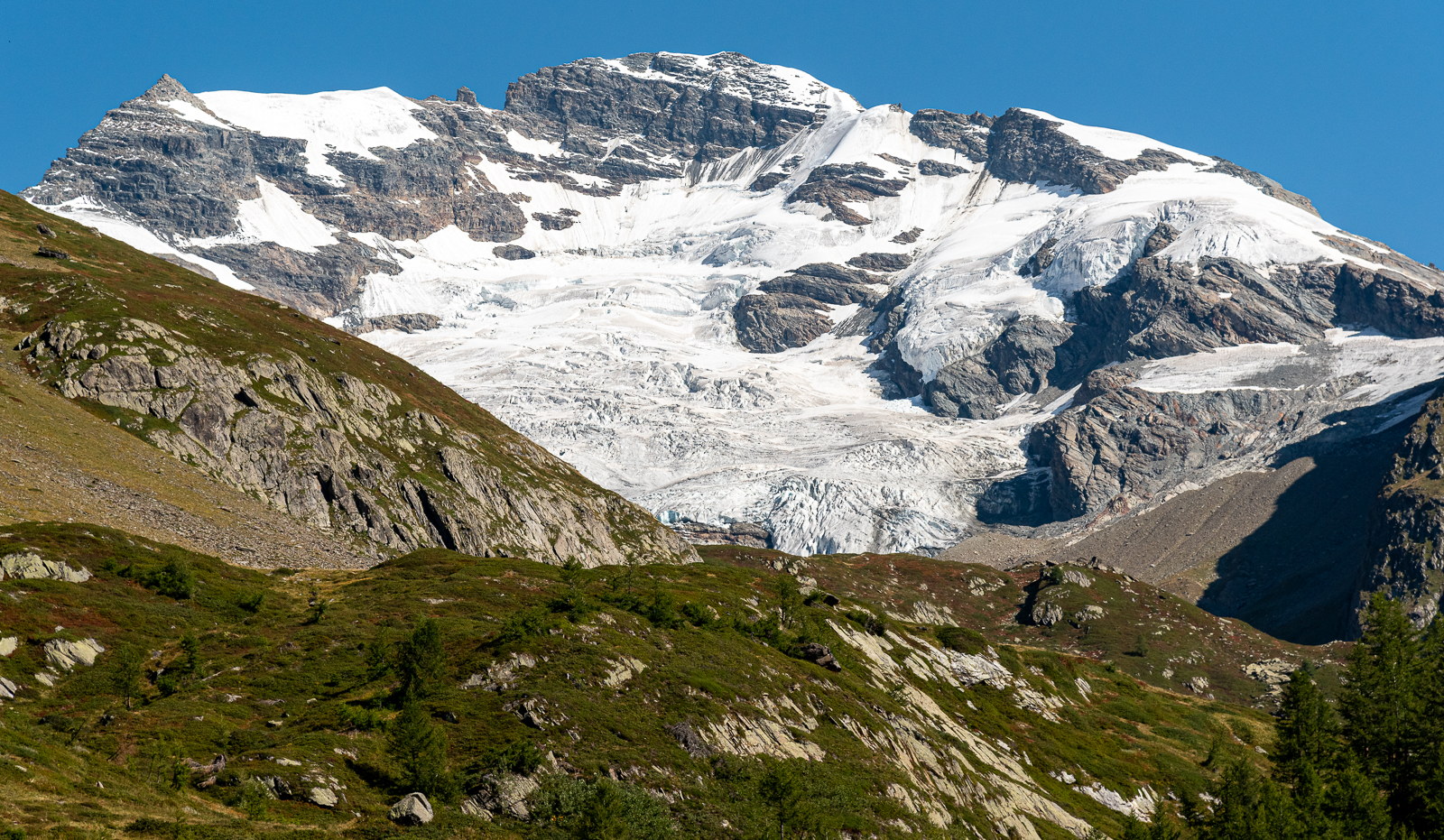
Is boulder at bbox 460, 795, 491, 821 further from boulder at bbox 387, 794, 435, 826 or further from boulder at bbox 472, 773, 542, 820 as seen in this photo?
boulder at bbox 387, 794, 435, 826

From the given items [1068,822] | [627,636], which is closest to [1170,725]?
[1068,822]

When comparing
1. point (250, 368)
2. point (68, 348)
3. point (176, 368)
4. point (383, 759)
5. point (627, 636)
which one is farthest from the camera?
point (250, 368)

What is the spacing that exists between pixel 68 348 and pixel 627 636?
79.5 metres

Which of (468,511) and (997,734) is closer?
(997,734)

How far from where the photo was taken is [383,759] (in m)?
45.2

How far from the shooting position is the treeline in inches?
2468

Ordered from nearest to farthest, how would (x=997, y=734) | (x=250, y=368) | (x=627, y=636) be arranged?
(x=627, y=636), (x=997, y=734), (x=250, y=368)

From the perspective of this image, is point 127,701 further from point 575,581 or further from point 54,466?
point 54,466

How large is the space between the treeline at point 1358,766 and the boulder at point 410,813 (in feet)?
124

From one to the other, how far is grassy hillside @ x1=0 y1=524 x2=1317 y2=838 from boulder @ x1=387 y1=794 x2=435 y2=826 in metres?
0.49

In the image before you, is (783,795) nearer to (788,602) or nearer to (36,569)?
(788,602)

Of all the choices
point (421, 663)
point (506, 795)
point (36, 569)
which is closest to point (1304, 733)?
point (506, 795)

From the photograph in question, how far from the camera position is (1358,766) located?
250 ft

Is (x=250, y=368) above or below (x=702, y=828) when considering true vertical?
above
